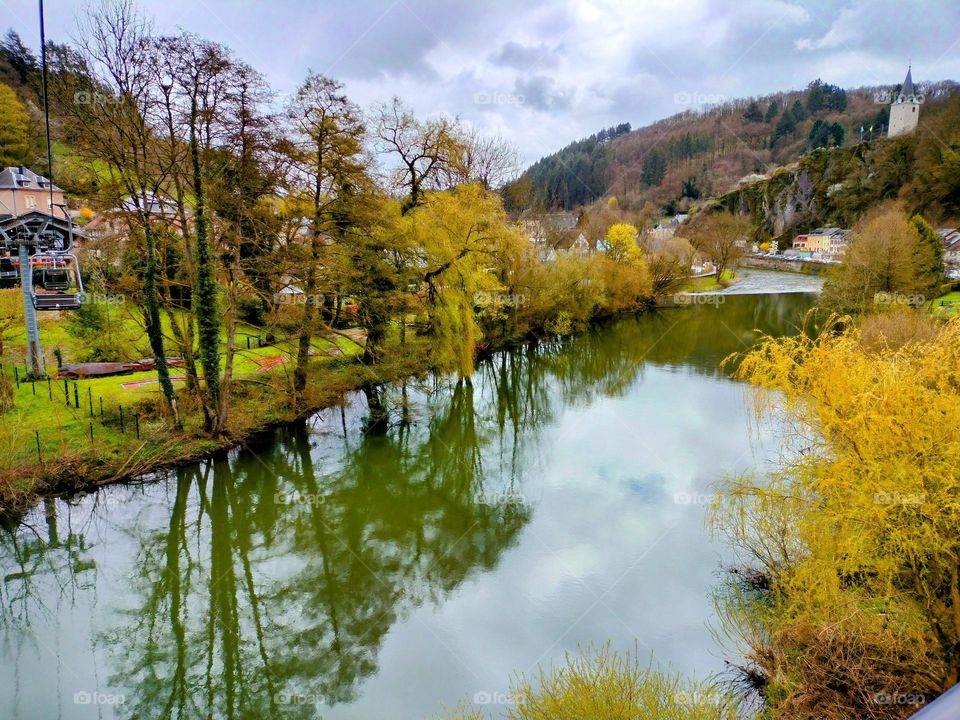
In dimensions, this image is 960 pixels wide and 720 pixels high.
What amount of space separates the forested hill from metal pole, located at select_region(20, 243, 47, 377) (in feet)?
278

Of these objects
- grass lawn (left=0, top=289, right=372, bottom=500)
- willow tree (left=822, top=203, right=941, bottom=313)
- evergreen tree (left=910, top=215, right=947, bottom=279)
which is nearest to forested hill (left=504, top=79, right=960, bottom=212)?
evergreen tree (left=910, top=215, right=947, bottom=279)

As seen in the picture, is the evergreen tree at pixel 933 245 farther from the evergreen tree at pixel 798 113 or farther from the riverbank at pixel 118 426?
the evergreen tree at pixel 798 113

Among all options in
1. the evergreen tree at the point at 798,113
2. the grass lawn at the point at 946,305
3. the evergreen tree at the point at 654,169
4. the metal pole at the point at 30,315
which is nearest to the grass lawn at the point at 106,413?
the metal pole at the point at 30,315

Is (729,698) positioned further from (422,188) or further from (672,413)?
(422,188)

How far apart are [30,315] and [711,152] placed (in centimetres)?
12875

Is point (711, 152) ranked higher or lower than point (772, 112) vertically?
lower

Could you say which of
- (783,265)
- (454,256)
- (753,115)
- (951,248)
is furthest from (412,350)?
(753,115)

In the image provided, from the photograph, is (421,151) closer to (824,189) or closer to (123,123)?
(123,123)

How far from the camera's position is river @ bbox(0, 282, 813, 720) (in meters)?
7.83

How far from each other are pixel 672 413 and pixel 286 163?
43.5 feet

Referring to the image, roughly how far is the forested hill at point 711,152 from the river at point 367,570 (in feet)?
276

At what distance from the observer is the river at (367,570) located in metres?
7.83

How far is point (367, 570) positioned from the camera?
33.9 feet

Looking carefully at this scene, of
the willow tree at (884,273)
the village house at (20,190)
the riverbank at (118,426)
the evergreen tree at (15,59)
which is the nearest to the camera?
the riverbank at (118,426)
